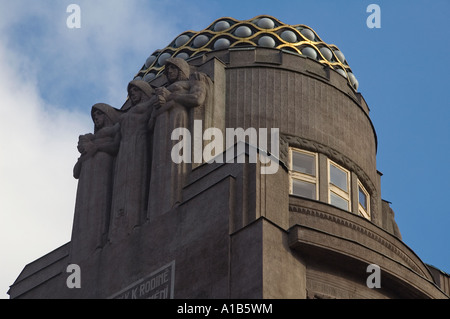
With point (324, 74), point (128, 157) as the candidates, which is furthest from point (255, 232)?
point (324, 74)

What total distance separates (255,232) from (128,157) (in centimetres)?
688

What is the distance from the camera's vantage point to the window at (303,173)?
1623 inches

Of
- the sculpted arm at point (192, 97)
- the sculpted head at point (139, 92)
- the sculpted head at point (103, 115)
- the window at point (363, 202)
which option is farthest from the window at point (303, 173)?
the sculpted head at point (103, 115)

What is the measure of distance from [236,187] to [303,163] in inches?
219

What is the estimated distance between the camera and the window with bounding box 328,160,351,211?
41750mm

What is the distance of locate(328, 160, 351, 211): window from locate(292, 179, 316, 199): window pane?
54 centimetres

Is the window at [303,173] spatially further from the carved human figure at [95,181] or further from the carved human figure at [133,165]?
the carved human figure at [95,181]

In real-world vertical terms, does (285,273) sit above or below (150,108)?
below

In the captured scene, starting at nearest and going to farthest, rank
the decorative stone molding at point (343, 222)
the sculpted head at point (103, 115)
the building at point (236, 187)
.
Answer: the building at point (236, 187) < the decorative stone molding at point (343, 222) < the sculpted head at point (103, 115)

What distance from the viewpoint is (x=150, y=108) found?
136 ft

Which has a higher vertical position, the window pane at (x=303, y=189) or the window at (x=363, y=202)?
the window at (x=363, y=202)

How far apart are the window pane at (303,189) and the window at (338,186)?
54 cm
